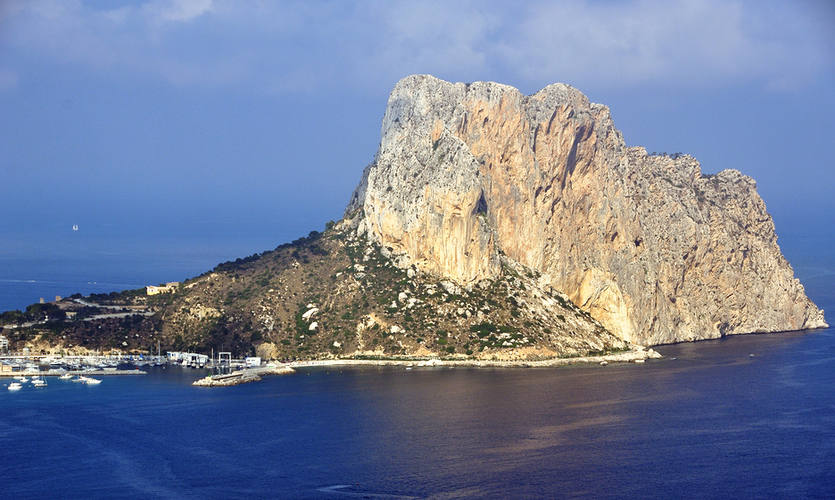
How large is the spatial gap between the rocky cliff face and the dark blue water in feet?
55.8

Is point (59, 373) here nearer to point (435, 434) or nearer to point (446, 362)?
point (446, 362)

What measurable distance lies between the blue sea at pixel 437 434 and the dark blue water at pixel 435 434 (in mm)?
182

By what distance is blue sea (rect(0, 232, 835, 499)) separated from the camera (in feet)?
203

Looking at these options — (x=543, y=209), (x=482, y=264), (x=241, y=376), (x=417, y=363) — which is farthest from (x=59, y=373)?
(x=543, y=209)

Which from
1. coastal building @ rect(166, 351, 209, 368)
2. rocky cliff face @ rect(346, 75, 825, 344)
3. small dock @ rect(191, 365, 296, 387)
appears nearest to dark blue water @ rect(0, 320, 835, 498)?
small dock @ rect(191, 365, 296, 387)

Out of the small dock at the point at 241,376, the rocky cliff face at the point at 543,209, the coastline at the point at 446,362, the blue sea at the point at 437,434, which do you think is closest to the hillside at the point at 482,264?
the rocky cliff face at the point at 543,209

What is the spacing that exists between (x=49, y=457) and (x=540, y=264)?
2498 inches

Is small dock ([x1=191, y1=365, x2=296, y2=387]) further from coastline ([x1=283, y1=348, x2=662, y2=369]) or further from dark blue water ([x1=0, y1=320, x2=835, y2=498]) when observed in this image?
dark blue water ([x1=0, y1=320, x2=835, y2=498])

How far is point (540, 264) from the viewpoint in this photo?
118688 mm

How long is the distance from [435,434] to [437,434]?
0.14m

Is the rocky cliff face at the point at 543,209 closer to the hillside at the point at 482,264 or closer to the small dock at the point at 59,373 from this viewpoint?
the hillside at the point at 482,264

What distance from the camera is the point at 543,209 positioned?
119000 mm

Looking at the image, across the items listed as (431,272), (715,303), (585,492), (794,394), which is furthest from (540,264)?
(585,492)

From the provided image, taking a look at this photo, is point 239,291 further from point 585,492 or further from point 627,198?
point 585,492
